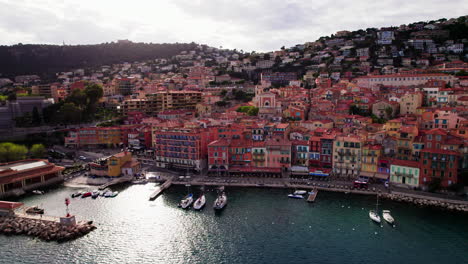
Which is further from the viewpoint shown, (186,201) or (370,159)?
(370,159)

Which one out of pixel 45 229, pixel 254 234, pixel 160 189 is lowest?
pixel 254 234

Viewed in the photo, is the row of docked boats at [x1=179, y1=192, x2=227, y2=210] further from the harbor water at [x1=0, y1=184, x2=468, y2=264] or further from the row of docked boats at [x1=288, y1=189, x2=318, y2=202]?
the row of docked boats at [x1=288, y1=189, x2=318, y2=202]

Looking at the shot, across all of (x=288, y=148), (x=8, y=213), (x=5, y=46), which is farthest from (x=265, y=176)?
(x=5, y=46)

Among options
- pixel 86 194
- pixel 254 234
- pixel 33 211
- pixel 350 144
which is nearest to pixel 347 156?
pixel 350 144

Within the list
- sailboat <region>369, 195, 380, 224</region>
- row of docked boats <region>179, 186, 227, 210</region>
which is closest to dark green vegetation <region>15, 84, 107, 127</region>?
row of docked boats <region>179, 186, 227, 210</region>

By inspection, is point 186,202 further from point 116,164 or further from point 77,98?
point 77,98

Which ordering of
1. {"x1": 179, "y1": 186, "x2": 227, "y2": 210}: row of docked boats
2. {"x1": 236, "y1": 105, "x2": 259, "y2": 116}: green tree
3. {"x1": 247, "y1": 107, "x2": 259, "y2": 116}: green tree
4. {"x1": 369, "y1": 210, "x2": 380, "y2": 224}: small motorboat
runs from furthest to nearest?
1. {"x1": 236, "y1": 105, "x2": 259, "y2": 116}: green tree
2. {"x1": 247, "y1": 107, "x2": 259, "y2": 116}: green tree
3. {"x1": 179, "y1": 186, "x2": 227, "y2": 210}: row of docked boats
4. {"x1": 369, "y1": 210, "x2": 380, "y2": 224}: small motorboat
